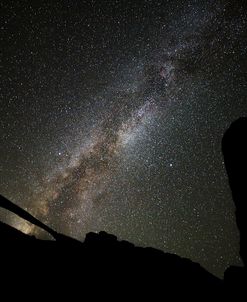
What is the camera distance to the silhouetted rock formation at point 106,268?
11.0 ft

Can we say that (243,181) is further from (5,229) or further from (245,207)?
(5,229)

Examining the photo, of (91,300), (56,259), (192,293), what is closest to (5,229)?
(56,259)

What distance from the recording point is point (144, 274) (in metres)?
5.04

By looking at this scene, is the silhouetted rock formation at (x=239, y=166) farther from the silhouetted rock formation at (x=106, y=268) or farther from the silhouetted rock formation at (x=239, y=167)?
the silhouetted rock formation at (x=106, y=268)

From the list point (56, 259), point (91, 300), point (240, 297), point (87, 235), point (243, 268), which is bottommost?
point (91, 300)

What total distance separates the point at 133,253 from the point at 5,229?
299 centimetres

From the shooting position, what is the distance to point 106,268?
14.4 feet

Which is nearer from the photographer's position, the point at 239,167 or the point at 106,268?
the point at 106,268

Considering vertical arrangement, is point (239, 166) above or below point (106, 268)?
above

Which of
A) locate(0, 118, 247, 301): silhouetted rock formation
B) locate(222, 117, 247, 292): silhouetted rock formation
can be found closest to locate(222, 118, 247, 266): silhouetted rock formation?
locate(222, 117, 247, 292): silhouetted rock formation

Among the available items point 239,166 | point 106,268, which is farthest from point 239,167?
point 106,268

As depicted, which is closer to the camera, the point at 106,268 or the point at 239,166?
the point at 106,268

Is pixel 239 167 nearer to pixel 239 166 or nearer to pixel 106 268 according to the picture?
pixel 239 166

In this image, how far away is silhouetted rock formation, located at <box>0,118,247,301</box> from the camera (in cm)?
336
